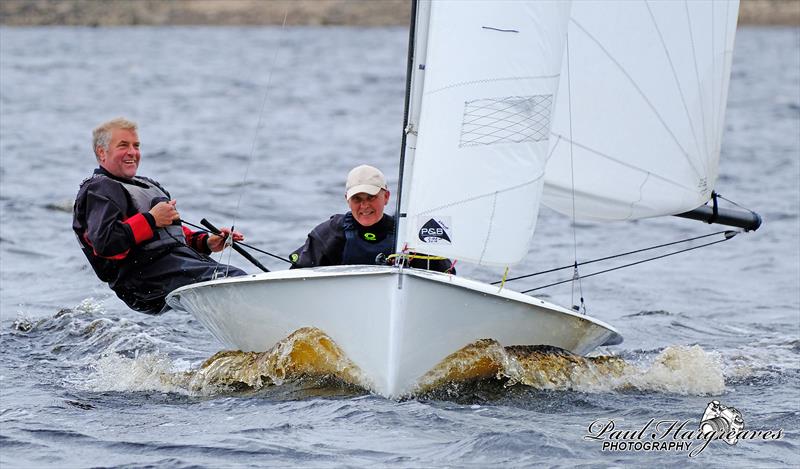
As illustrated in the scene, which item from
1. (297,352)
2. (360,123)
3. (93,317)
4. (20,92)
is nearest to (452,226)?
(297,352)

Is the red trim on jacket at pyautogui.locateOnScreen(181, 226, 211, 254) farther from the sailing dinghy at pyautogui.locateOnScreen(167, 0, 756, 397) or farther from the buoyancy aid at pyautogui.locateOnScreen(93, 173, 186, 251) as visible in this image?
the sailing dinghy at pyautogui.locateOnScreen(167, 0, 756, 397)

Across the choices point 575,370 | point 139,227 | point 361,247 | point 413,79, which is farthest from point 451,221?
point 139,227

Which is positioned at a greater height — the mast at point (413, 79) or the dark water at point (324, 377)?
the mast at point (413, 79)

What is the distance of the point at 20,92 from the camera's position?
26.4 m

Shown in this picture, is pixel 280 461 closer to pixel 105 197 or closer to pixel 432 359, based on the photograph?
pixel 432 359

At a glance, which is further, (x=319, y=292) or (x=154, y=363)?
(x=154, y=363)

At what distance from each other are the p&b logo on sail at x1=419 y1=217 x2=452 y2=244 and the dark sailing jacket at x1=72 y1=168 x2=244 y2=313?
1724 mm

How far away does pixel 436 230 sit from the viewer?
5.28m

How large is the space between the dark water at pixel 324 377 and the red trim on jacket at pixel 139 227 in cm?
73

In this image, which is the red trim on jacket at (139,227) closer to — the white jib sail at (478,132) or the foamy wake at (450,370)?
the foamy wake at (450,370)

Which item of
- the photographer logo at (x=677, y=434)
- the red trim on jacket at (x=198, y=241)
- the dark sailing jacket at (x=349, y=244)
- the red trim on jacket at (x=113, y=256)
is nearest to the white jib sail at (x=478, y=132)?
the dark sailing jacket at (x=349, y=244)

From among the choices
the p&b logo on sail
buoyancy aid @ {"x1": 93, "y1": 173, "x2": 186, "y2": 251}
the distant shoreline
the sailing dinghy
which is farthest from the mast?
the distant shoreline

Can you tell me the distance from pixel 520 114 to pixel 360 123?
18.1 meters

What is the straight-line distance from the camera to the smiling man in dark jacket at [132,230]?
20.7 ft
